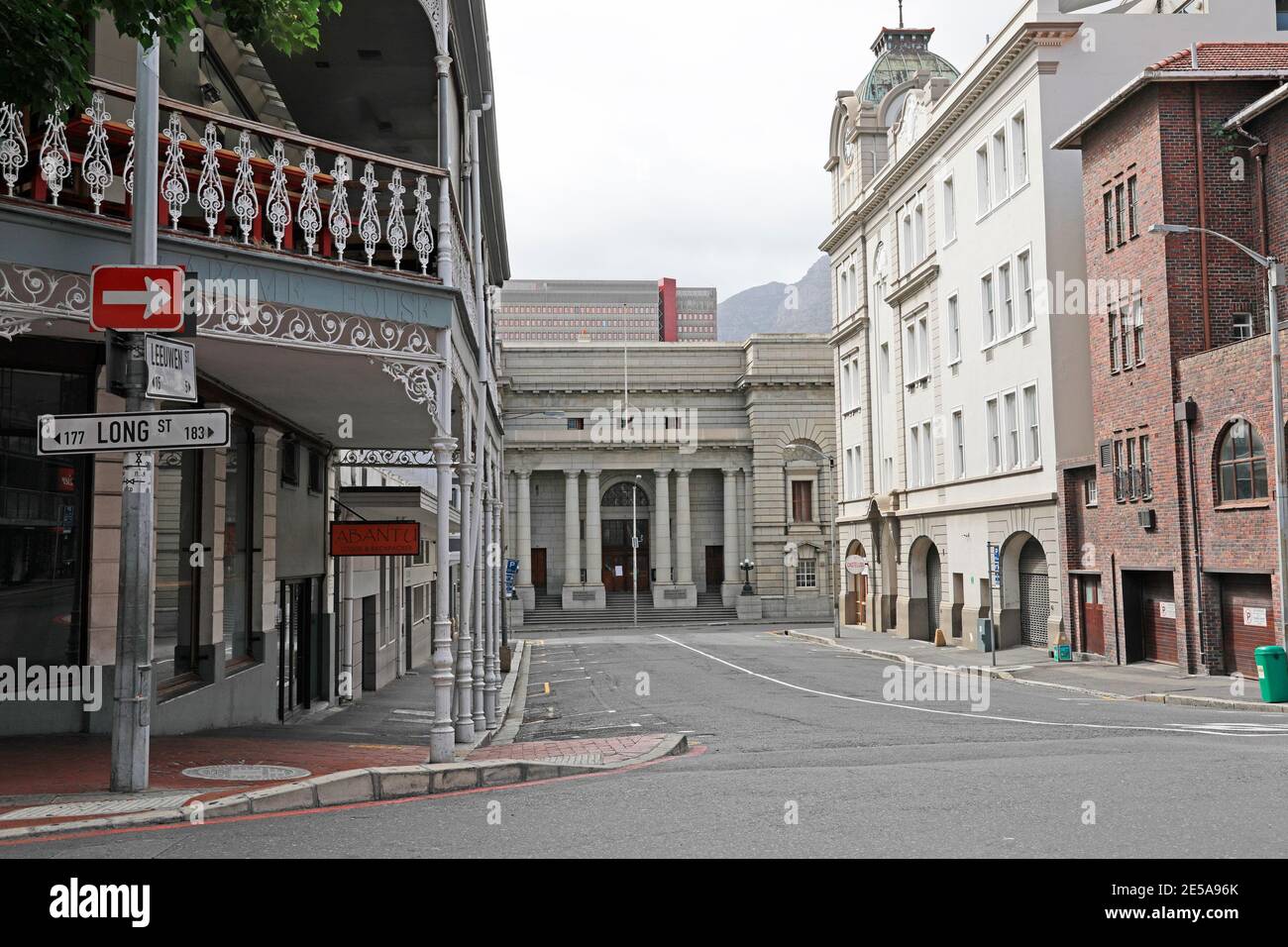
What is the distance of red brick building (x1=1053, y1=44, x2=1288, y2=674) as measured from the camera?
77.6ft

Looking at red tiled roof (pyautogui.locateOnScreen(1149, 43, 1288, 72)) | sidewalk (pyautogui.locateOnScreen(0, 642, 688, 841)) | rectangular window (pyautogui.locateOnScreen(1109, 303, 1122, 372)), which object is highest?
red tiled roof (pyautogui.locateOnScreen(1149, 43, 1288, 72))

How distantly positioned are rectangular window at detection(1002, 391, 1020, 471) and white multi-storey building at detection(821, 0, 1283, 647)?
0.19 feet

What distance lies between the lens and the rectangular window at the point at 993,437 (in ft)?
117

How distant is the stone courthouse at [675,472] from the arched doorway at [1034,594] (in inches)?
1347

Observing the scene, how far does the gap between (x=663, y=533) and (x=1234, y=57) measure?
4882 cm

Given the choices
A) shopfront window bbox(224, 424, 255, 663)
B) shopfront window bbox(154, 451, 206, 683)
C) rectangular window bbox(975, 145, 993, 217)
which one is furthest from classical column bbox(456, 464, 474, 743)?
rectangular window bbox(975, 145, 993, 217)

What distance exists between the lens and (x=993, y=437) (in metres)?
36.2

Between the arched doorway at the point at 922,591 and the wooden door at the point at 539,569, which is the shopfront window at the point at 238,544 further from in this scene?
the wooden door at the point at 539,569

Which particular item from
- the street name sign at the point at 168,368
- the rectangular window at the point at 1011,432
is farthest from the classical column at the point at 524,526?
the street name sign at the point at 168,368

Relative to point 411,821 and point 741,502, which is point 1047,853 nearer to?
point 411,821

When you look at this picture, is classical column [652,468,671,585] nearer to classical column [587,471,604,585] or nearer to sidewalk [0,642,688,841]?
classical column [587,471,604,585]

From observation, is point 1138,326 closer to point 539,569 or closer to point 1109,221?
point 1109,221

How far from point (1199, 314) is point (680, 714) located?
1565 centimetres

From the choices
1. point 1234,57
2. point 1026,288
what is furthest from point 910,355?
Result: point 1234,57
